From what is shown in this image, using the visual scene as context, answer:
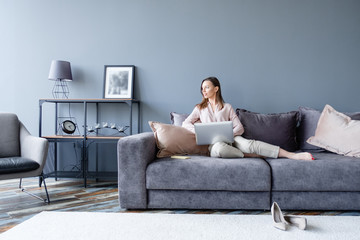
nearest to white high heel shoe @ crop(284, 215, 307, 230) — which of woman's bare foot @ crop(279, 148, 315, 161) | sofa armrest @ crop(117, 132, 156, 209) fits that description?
woman's bare foot @ crop(279, 148, 315, 161)

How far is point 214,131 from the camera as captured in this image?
2.16 meters

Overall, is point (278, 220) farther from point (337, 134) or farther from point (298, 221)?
point (337, 134)

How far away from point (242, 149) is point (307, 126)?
0.84 metres

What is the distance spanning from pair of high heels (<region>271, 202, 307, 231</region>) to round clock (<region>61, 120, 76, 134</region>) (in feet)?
7.34

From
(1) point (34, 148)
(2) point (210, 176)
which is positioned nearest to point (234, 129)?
(2) point (210, 176)

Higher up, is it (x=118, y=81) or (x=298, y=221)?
(x=118, y=81)

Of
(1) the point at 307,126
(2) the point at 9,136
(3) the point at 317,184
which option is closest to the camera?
(3) the point at 317,184

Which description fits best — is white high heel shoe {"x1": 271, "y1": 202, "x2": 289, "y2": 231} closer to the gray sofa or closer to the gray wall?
the gray sofa

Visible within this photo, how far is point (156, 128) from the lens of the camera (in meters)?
2.29

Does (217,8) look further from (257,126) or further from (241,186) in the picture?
(241,186)

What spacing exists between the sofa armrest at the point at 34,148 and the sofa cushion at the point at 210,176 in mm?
951

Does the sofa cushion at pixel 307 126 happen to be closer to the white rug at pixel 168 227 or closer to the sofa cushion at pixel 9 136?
the white rug at pixel 168 227

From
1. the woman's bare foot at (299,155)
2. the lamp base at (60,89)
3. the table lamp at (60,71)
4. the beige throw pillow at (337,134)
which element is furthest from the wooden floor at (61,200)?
the table lamp at (60,71)

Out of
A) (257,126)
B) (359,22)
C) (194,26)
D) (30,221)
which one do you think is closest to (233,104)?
(257,126)
